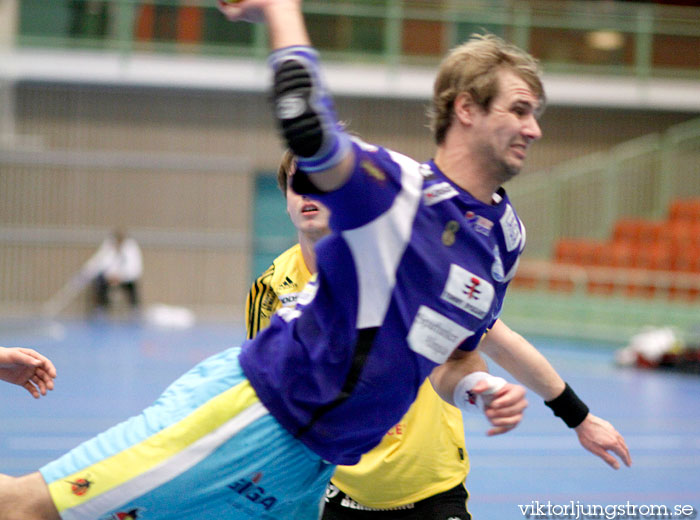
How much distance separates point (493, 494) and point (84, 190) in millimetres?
17707

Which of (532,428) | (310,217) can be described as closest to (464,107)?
(310,217)

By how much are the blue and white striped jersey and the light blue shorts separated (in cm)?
7

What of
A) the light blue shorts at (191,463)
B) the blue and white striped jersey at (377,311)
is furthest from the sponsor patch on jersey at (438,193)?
the light blue shorts at (191,463)

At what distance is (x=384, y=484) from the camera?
3.59m

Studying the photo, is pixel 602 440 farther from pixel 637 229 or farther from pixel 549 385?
pixel 637 229

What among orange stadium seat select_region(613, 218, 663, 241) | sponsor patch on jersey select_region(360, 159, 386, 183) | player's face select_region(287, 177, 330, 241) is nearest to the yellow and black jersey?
player's face select_region(287, 177, 330, 241)

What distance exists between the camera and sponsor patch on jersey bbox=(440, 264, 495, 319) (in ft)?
8.54

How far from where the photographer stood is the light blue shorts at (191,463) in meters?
2.48

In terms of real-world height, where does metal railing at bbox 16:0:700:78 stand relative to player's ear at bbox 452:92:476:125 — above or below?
below

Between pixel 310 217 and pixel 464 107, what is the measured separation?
1.09m

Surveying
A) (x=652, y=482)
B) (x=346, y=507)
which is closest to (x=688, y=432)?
(x=652, y=482)

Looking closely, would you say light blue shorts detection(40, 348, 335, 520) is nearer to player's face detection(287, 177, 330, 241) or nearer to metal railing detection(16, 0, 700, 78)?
player's face detection(287, 177, 330, 241)

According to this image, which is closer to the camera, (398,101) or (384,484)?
(384,484)

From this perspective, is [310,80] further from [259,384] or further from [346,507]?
[346,507]
